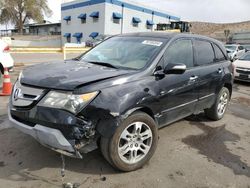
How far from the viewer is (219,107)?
17.9 feet

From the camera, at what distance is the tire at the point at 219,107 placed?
528cm

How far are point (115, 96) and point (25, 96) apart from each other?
1082 millimetres

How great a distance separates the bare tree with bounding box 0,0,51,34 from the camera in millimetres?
51031

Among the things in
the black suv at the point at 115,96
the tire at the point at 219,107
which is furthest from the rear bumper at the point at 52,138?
the tire at the point at 219,107

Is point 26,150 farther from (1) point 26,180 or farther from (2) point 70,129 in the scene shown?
(2) point 70,129

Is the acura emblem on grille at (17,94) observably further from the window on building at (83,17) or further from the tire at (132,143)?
the window on building at (83,17)

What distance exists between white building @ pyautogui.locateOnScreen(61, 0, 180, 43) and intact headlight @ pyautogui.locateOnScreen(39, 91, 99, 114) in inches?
1400

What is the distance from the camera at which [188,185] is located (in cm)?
311

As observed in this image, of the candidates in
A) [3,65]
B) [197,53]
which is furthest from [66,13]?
[197,53]

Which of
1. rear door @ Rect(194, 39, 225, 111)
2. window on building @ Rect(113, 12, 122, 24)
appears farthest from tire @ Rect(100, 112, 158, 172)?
window on building @ Rect(113, 12, 122, 24)

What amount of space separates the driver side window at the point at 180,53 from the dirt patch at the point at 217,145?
1.30m

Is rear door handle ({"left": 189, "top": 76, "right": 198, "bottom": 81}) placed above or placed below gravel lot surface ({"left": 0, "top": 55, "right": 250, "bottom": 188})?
above

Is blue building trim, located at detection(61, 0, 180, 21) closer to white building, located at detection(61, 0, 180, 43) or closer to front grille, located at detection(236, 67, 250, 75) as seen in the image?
white building, located at detection(61, 0, 180, 43)

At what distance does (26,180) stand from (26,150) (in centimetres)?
77
